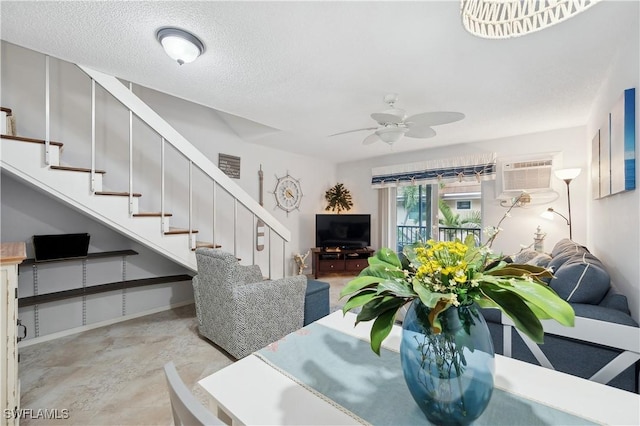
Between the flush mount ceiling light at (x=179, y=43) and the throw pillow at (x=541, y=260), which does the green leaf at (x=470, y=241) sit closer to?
the flush mount ceiling light at (x=179, y=43)

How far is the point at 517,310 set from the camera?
0.58m

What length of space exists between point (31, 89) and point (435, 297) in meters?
3.90

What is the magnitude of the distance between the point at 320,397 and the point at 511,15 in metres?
1.32

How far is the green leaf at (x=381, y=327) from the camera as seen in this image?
643 millimetres

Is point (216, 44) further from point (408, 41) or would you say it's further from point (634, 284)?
→ point (634, 284)

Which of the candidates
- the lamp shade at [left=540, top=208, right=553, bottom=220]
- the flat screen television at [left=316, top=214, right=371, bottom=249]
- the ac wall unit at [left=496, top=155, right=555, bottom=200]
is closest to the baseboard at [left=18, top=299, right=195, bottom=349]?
the flat screen television at [left=316, top=214, right=371, bottom=249]

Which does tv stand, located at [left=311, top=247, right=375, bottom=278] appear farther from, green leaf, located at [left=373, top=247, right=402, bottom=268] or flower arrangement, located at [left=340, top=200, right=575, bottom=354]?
flower arrangement, located at [left=340, top=200, right=575, bottom=354]

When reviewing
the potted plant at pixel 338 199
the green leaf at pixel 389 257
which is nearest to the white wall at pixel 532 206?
the potted plant at pixel 338 199

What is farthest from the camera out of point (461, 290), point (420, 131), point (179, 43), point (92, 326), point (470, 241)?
point (92, 326)

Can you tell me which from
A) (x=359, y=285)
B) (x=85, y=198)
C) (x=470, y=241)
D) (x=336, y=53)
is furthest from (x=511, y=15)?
(x=85, y=198)

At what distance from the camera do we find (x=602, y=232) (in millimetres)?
2225

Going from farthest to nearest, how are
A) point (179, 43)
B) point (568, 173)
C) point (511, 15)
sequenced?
point (568, 173) → point (179, 43) → point (511, 15)

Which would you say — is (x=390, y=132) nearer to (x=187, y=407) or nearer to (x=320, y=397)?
(x=320, y=397)

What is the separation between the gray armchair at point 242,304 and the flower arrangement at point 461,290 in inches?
61.7
